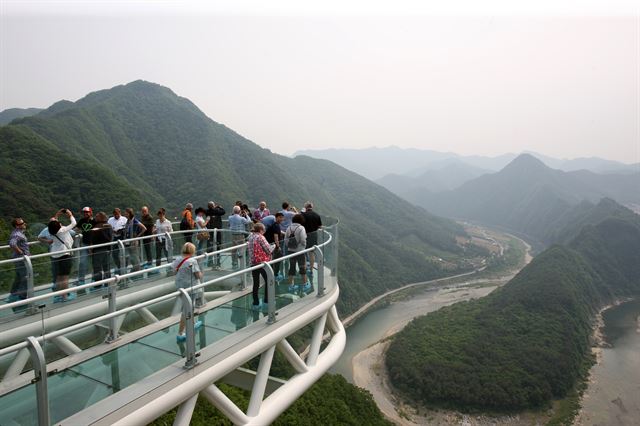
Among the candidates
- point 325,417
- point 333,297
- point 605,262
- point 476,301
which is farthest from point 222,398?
point 605,262

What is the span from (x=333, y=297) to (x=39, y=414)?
590cm

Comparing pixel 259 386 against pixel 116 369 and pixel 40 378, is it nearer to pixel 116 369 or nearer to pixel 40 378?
pixel 116 369

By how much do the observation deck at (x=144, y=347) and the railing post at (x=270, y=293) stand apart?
0.02 m

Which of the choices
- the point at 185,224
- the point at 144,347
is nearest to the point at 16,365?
the point at 144,347

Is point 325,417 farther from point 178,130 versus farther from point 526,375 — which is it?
point 178,130

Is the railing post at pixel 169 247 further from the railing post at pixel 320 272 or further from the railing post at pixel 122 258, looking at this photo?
the railing post at pixel 320 272

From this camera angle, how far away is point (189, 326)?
17.1 ft

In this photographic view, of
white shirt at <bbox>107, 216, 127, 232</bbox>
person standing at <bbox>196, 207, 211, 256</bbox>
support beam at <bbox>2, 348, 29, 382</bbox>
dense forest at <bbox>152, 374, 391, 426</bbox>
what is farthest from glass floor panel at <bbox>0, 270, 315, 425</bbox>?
dense forest at <bbox>152, 374, 391, 426</bbox>

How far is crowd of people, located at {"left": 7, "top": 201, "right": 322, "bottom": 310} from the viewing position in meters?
7.25

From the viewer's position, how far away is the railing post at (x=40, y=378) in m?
3.75

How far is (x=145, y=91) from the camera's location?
6196 inches

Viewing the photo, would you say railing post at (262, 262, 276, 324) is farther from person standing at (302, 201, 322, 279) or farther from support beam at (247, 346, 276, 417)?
person standing at (302, 201, 322, 279)

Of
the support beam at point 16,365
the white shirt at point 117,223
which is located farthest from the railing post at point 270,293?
the white shirt at point 117,223

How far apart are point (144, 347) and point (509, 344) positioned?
2725 inches
